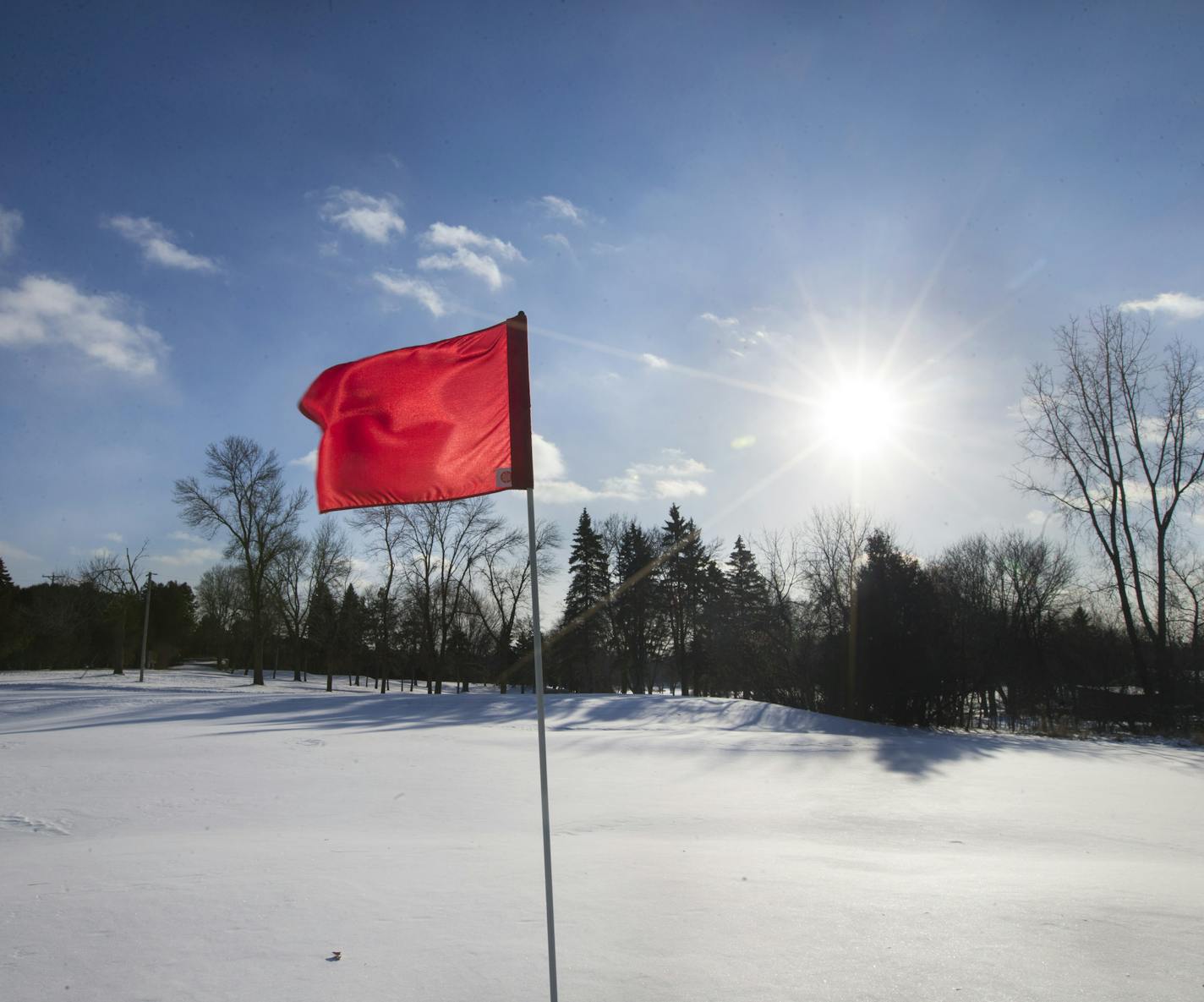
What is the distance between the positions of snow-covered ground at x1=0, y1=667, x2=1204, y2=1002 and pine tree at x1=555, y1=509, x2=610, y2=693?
127 ft

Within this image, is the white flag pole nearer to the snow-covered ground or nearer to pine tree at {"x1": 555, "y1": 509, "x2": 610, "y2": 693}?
the snow-covered ground

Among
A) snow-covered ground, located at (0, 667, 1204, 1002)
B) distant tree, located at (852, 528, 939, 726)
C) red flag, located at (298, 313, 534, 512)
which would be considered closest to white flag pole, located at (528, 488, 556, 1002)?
snow-covered ground, located at (0, 667, 1204, 1002)

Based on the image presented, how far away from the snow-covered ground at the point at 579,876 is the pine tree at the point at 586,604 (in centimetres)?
3873

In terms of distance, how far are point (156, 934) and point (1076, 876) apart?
6.36m

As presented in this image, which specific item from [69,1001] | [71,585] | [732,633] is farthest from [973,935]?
[71,585]

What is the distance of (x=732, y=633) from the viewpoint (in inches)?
1784

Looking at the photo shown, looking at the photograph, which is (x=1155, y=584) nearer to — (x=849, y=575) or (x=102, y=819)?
(x=849, y=575)

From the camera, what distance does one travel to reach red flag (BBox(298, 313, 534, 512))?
4477 mm

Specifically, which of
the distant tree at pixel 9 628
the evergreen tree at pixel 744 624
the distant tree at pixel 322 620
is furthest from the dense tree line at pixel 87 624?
the evergreen tree at pixel 744 624

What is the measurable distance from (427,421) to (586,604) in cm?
4767

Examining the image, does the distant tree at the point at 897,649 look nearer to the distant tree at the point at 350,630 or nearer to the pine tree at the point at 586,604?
the pine tree at the point at 586,604

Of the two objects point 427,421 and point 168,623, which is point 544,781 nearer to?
point 427,421

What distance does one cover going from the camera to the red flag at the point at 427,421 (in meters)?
4.48

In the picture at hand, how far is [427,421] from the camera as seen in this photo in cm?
501
